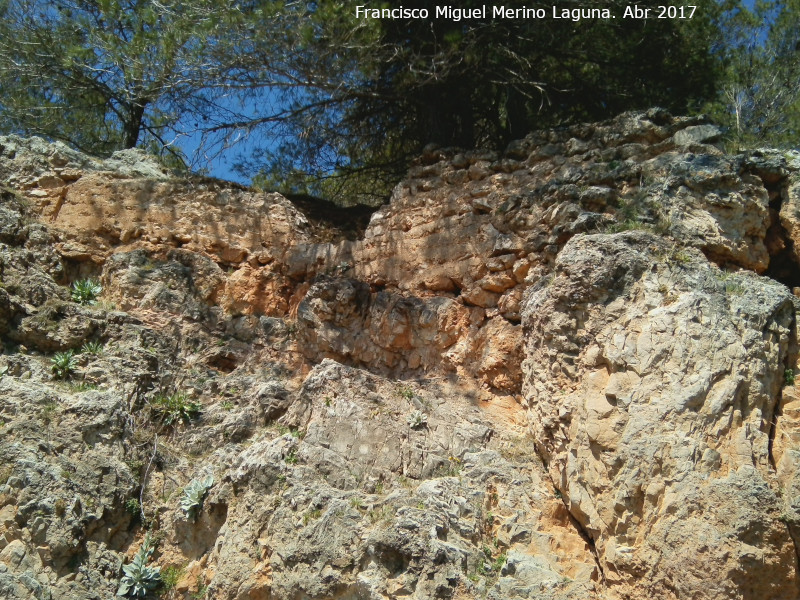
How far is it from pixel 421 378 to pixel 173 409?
225 centimetres

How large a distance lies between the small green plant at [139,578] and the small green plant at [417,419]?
2.29m

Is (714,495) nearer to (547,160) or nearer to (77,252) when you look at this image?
(547,160)

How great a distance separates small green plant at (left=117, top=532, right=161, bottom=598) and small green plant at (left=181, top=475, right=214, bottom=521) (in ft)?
1.44

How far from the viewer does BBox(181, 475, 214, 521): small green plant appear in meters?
6.61

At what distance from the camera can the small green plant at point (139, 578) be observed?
6.22m

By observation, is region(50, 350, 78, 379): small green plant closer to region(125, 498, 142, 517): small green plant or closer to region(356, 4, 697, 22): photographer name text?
region(125, 498, 142, 517): small green plant

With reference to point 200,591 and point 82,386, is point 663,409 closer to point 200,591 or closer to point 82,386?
point 200,591

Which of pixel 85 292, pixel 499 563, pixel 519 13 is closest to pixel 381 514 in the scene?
pixel 499 563

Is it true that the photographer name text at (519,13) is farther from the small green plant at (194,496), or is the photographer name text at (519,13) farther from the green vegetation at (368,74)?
the small green plant at (194,496)

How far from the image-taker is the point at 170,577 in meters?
6.44

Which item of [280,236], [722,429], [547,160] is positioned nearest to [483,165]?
[547,160]

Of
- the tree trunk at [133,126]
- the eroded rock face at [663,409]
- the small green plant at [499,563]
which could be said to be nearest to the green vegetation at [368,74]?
the tree trunk at [133,126]

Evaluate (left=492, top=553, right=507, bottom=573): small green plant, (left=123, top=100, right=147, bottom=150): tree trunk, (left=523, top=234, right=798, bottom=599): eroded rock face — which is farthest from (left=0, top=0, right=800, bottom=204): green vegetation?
(left=492, top=553, right=507, bottom=573): small green plant

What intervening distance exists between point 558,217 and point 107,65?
5651 millimetres
